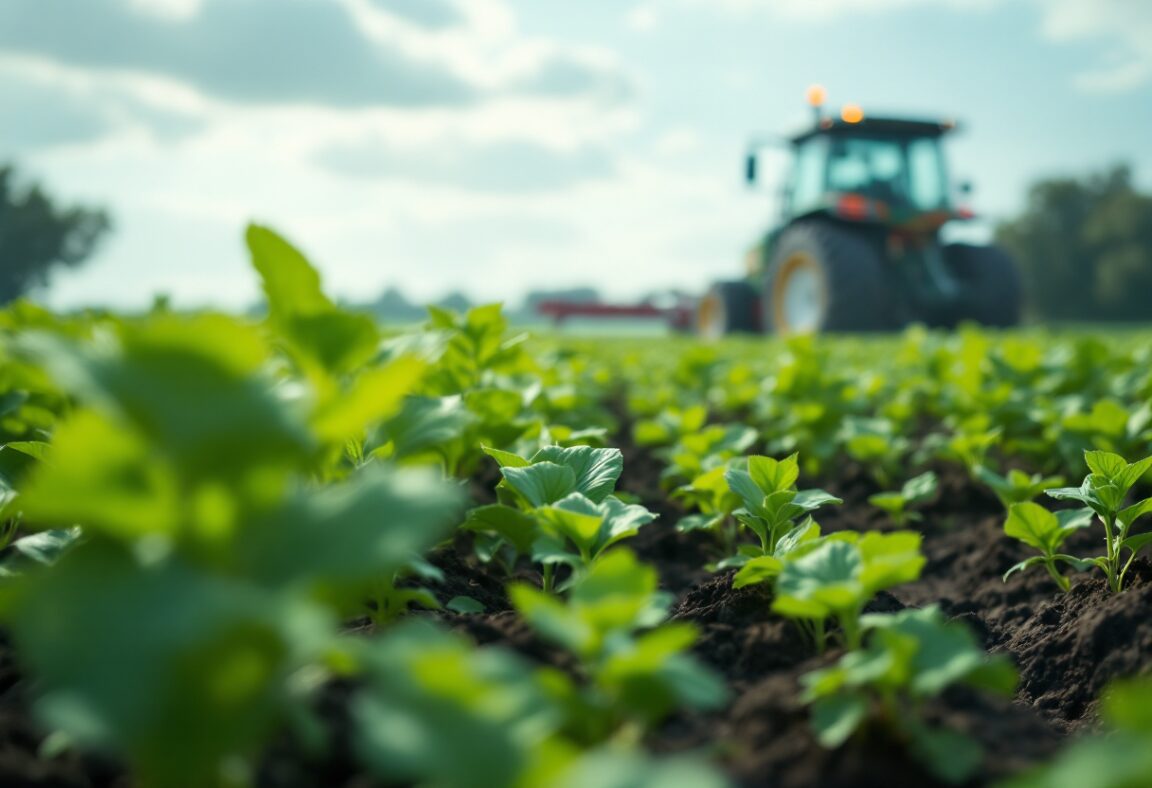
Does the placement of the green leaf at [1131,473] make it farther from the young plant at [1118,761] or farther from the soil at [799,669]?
the young plant at [1118,761]

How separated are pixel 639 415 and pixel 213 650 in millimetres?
4151

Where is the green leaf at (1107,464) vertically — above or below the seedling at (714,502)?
above

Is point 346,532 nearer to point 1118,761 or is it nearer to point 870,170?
point 1118,761

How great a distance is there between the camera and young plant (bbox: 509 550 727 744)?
0.82 m

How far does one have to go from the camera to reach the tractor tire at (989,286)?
1071cm

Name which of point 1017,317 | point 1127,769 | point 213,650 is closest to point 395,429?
point 213,650

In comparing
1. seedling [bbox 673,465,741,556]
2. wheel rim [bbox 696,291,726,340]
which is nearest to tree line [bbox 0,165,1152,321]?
wheel rim [bbox 696,291,726,340]

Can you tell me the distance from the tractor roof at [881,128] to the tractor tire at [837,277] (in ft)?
3.61

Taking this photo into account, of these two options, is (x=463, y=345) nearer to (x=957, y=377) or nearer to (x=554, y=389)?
(x=554, y=389)

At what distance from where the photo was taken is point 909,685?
3.24 ft

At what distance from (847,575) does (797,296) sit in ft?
35.9

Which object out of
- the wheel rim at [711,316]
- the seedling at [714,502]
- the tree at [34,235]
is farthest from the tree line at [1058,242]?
the seedling at [714,502]

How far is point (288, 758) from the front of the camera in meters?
0.90

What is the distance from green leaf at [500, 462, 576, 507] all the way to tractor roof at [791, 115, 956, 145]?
33.3 ft
